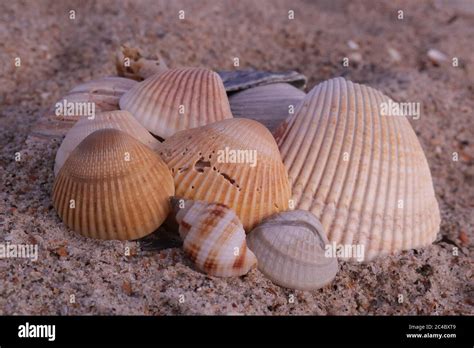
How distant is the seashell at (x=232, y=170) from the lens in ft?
7.92

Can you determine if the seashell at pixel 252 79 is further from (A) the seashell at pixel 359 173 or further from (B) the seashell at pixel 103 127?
(B) the seashell at pixel 103 127

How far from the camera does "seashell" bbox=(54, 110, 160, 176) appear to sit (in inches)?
101

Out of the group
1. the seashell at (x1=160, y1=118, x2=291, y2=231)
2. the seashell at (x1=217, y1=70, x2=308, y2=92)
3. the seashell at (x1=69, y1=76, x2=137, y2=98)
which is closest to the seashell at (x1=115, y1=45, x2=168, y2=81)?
the seashell at (x1=69, y1=76, x2=137, y2=98)

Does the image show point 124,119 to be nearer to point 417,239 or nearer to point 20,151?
point 20,151

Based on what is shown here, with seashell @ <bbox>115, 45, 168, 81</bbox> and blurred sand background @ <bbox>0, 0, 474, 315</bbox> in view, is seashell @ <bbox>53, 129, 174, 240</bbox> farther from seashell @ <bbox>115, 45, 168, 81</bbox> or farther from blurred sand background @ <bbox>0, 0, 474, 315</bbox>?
seashell @ <bbox>115, 45, 168, 81</bbox>

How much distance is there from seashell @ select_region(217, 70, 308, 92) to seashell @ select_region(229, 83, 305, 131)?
0.03 meters

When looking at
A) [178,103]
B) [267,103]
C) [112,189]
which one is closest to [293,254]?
[112,189]

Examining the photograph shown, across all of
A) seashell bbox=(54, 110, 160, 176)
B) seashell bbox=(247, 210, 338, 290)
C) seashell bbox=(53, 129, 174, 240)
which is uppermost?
seashell bbox=(54, 110, 160, 176)

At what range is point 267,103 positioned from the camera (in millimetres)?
3117

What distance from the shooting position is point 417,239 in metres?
2.69

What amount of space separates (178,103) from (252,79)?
28.0 inches

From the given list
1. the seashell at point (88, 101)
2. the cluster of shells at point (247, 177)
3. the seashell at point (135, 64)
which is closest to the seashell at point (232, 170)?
the cluster of shells at point (247, 177)

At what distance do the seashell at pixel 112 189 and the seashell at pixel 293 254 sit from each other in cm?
48
